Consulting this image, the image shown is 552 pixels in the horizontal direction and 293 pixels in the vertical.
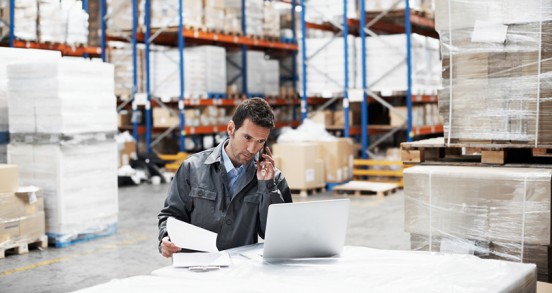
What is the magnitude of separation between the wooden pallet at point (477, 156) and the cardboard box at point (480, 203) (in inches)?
6.6

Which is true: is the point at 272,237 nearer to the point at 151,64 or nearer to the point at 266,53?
the point at 151,64

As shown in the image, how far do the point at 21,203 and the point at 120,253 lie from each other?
3.76ft

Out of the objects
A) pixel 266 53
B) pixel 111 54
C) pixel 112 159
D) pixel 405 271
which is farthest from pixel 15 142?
pixel 266 53

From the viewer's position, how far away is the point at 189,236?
3062 millimetres

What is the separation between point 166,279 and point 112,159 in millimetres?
5407

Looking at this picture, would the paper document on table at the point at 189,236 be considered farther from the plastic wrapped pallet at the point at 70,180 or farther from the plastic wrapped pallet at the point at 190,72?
the plastic wrapped pallet at the point at 190,72

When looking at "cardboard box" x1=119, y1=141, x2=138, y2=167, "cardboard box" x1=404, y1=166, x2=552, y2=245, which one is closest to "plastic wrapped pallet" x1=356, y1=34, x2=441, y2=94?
"cardboard box" x1=119, y1=141, x2=138, y2=167

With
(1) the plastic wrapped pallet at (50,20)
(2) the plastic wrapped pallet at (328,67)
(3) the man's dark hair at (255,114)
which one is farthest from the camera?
(1) the plastic wrapped pallet at (50,20)

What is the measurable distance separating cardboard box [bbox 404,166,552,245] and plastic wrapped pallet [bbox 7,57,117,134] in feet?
13.3

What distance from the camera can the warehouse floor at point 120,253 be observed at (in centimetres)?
596

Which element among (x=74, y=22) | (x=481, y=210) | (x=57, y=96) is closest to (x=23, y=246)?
(x=57, y=96)

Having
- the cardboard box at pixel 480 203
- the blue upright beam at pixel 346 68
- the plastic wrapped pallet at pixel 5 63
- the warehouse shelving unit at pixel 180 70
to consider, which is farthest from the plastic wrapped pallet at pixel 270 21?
the cardboard box at pixel 480 203

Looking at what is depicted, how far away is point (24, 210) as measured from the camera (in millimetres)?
7090

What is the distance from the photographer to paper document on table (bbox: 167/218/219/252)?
3.02 meters
